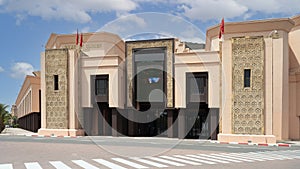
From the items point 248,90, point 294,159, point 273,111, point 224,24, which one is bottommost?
point 294,159

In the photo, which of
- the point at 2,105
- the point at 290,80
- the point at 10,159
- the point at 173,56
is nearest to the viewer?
the point at 10,159

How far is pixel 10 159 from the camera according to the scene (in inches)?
563

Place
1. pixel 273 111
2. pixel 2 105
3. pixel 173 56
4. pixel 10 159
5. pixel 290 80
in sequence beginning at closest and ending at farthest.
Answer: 1. pixel 10 159
2. pixel 273 111
3. pixel 290 80
4. pixel 173 56
5. pixel 2 105

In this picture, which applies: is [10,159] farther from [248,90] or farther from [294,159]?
[248,90]

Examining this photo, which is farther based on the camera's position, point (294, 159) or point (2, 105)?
point (2, 105)

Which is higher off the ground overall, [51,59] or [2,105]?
[51,59]

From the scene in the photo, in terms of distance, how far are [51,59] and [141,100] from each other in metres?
8.73

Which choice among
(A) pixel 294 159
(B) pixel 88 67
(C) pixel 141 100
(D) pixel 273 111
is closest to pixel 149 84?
(C) pixel 141 100

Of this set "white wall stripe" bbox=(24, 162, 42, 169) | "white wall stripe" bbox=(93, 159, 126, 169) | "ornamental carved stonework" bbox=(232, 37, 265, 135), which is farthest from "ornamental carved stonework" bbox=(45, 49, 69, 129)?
"white wall stripe" bbox=(24, 162, 42, 169)

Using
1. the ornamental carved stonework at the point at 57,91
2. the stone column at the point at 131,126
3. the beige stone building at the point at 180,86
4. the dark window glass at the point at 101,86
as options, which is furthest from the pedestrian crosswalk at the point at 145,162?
the ornamental carved stonework at the point at 57,91

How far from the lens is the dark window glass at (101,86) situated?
28125 mm

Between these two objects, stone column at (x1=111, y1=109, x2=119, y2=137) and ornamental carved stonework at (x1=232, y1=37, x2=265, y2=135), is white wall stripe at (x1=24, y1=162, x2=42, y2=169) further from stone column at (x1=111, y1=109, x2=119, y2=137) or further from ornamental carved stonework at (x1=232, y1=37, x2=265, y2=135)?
stone column at (x1=111, y1=109, x2=119, y2=137)

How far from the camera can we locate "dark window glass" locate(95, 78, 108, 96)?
28125 millimetres

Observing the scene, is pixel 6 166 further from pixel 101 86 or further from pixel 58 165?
pixel 101 86
